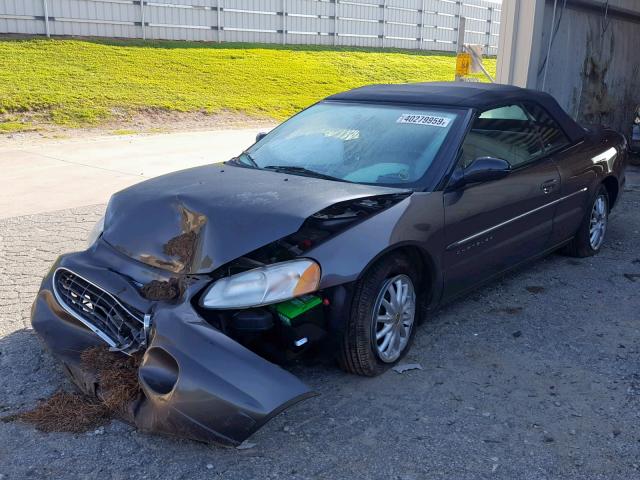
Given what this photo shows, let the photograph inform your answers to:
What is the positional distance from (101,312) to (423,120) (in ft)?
7.84

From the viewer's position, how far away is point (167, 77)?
17781 millimetres

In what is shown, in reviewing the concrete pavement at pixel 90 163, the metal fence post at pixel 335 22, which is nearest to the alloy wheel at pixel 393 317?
the concrete pavement at pixel 90 163

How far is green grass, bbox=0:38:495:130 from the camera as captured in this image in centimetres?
1447

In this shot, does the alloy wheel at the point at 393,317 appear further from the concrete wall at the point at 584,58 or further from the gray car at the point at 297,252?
the concrete wall at the point at 584,58

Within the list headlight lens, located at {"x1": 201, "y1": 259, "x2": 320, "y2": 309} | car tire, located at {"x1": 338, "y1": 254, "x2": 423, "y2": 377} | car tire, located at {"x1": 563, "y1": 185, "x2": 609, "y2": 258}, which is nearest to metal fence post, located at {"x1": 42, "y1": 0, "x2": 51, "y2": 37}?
car tire, located at {"x1": 563, "y1": 185, "x2": 609, "y2": 258}

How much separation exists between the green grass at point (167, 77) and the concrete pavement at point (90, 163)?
76.4 inches

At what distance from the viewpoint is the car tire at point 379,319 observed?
3467 millimetres

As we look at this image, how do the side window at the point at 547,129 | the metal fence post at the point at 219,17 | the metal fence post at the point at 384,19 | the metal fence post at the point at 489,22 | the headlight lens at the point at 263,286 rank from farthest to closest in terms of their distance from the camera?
the metal fence post at the point at 489,22 < the metal fence post at the point at 384,19 < the metal fence post at the point at 219,17 < the side window at the point at 547,129 < the headlight lens at the point at 263,286

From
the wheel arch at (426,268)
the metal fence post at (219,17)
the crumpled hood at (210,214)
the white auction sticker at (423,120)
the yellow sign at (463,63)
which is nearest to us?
the crumpled hood at (210,214)

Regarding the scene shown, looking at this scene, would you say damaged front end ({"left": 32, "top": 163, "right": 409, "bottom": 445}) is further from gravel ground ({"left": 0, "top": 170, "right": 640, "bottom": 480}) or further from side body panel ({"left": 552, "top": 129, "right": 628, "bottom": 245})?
side body panel ({"left": 552, "top": 129, "right": 628, "bottom": 245})

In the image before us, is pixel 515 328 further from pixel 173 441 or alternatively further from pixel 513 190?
pixel 173 441

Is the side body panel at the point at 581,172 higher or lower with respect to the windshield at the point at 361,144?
lower

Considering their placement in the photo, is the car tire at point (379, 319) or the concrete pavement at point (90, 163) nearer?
the car tire at point (379, 319)

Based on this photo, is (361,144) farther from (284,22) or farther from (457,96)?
(284,22)
